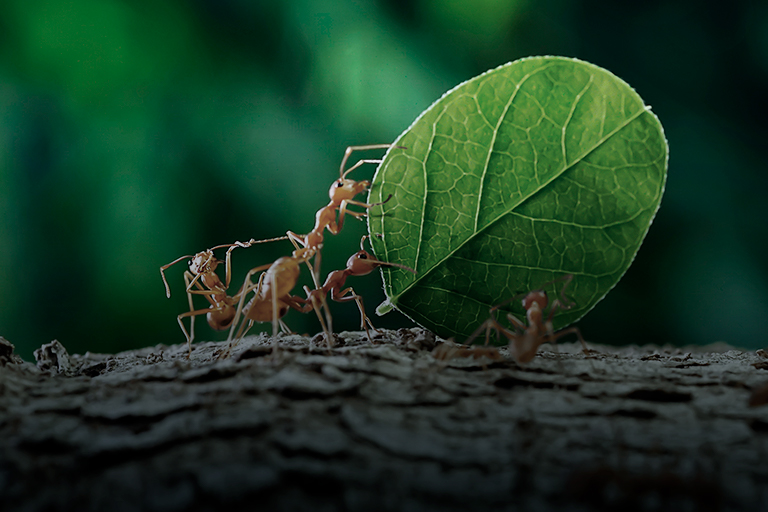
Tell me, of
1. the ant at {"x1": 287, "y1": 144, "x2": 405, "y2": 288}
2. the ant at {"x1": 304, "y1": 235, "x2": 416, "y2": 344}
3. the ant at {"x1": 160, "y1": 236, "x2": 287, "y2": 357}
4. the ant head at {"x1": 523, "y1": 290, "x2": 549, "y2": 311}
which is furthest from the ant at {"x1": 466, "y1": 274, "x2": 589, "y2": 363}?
the ant at {"x1": 160, "y1": 236, "x2": 287, "y2": 357}

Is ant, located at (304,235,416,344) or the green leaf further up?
the green leaf

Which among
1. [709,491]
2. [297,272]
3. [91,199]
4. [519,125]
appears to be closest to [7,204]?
[91,199]

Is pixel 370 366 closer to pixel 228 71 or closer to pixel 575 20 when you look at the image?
pixel 228 71

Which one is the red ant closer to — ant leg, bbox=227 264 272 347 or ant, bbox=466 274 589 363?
ant, bbox=466 274 589 363

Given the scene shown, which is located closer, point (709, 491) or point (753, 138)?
point (709, 491)

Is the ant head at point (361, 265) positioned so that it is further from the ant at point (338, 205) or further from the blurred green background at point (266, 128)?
the blurred green background at point (266, 128)

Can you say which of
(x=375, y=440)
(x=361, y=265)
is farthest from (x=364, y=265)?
(x=375, y=440)
